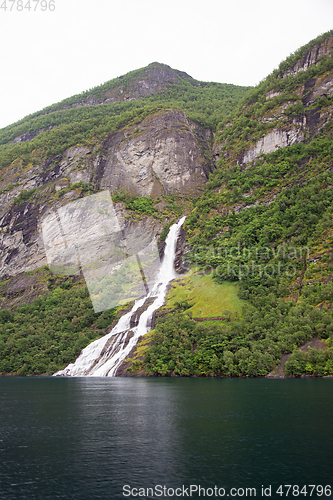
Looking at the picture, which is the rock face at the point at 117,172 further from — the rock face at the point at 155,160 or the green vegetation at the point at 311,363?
the green vegetation at the point at 311,363

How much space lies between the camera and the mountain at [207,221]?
221ft

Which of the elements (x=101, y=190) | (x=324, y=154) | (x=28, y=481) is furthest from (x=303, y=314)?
(x=101, y=190)

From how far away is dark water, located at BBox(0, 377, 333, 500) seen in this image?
1547cm

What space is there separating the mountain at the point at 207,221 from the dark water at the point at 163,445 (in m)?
31.2

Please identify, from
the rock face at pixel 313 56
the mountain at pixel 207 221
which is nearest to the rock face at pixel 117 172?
the mountain at pixel 207 221

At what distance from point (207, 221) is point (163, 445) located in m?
110

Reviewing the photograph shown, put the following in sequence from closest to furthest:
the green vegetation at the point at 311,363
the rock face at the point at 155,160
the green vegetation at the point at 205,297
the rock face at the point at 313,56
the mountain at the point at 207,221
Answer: the green vegetation at the point at 311,363 < the mountain at the point at 207,221 < the green vegetation at the point at 205,297 < the rock face at the point at 313,56 < the rock face at the point at 155,160

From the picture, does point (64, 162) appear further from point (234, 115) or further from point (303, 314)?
point (303, 314)

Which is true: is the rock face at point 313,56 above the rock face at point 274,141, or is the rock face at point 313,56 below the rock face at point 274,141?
above

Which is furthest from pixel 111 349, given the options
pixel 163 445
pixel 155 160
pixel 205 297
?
pixel 155 160

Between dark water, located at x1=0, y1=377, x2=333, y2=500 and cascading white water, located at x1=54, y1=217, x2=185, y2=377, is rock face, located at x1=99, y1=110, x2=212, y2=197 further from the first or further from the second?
dark water, located at x1=0, y1=377, x2=333, y2=500

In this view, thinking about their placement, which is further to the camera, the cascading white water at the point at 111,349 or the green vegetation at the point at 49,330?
the green vegetation at the point at 49,330

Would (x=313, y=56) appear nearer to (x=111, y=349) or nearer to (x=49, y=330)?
(x=111, y=349)

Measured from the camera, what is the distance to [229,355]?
62.2 metres
